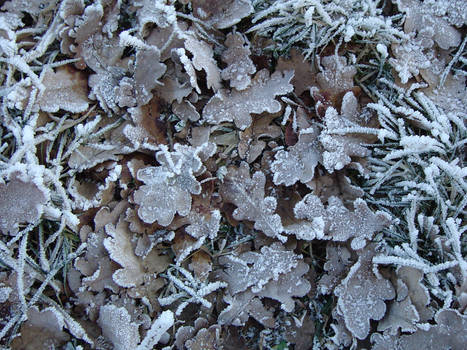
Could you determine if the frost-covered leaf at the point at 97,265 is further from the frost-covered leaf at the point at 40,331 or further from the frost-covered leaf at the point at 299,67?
the frost-covered leaf at the point at 299,67

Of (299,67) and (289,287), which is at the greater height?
(299,67)

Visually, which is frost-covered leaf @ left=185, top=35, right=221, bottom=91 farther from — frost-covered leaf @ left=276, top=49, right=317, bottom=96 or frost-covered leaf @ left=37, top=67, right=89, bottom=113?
frost-covered leaf @ left=37, top=67, right=89, bottom=113

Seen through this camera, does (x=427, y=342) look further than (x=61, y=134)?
No

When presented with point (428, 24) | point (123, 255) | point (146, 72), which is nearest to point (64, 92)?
point (146, 72)

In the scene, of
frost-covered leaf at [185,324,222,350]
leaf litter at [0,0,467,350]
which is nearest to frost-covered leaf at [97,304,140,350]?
leaf litter at [0,0,467,350]

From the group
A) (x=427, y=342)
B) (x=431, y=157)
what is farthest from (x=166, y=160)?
(x=427, y=342)

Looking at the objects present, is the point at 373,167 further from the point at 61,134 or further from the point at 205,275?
the point at 61,134

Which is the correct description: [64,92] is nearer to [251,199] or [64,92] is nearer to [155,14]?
[155,14]
